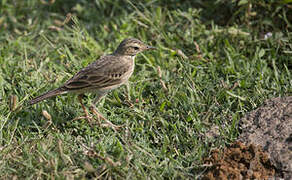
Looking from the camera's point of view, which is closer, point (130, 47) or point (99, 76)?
point (99, 76)

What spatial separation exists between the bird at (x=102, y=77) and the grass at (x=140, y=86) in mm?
274

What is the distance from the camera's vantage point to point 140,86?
253 inches

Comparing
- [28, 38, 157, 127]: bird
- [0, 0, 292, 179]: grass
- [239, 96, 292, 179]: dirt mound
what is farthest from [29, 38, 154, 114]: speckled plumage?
[239, 96, 292, 179]: dirt mound

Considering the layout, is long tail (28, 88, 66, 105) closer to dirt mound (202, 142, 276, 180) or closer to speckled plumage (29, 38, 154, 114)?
speckled plumage (29, 38, 154, 114)

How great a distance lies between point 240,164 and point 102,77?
2.28 m

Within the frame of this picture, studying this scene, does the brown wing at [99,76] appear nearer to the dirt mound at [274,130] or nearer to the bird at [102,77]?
the bird at [102,77]

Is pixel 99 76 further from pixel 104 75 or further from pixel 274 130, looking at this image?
pixel 274 130

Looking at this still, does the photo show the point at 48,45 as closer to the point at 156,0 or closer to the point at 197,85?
the point at 156,0

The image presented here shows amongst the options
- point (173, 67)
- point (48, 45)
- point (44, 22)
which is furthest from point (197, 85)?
point (44, 22)

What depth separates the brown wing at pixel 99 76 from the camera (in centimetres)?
565

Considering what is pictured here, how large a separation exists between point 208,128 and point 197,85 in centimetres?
107

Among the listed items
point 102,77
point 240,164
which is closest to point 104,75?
point 102,77

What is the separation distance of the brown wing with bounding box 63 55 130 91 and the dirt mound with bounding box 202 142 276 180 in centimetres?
188

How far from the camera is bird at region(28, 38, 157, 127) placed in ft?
18.4
